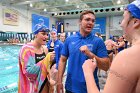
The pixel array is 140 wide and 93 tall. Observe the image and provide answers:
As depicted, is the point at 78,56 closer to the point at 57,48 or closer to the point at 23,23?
the point at 57,48

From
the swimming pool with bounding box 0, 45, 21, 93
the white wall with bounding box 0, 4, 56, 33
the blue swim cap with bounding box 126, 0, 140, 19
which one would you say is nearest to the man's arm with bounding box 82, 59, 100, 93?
the blue swim cap with bounding box 126, 0, 140, 19

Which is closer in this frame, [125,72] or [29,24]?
[125,72]

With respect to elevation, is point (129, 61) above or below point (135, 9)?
Answer: below

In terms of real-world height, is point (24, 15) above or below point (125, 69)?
above

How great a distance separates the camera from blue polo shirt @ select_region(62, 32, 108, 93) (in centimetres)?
215

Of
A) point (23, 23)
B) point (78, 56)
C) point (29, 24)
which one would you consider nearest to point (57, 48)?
point (78, 56)

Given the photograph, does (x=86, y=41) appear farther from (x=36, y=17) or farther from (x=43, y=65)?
(x=36, y=17)

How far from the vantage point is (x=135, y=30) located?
921 millimetres

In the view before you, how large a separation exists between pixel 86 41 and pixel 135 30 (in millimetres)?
1323

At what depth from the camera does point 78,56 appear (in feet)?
7.16

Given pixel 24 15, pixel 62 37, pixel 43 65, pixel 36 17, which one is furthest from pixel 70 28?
pixel 43 65

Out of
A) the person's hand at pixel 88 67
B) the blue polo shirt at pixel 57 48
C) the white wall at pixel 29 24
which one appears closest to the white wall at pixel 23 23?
the white wall at pixel 29 24

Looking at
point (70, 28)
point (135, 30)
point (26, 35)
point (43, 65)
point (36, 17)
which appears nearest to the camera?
point (135, 30)

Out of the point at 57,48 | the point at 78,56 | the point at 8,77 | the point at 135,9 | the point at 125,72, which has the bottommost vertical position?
the point at 8,77
